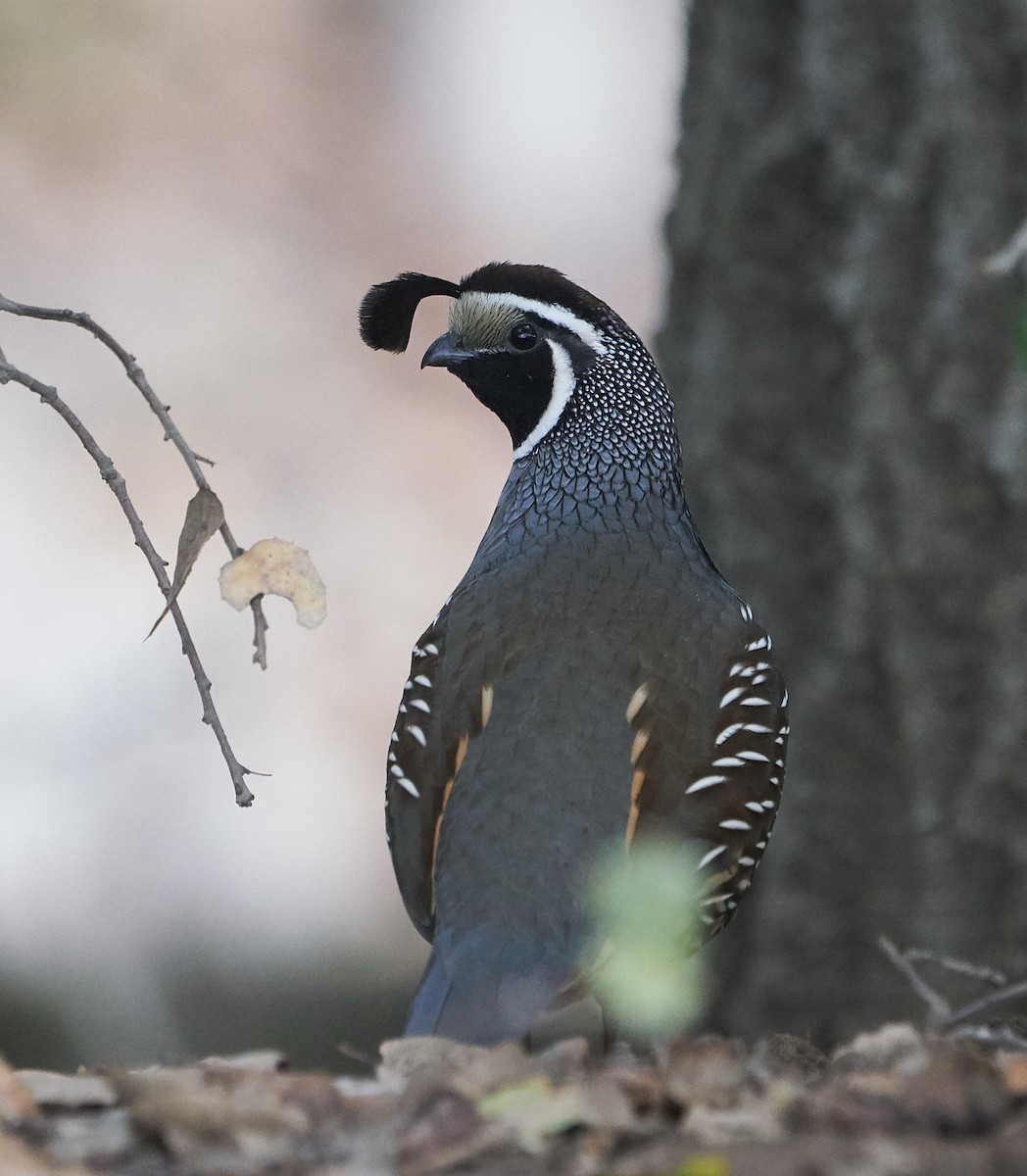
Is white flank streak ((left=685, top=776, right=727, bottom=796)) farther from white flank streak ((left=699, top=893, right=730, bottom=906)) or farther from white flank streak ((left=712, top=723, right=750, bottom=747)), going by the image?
white flank streak ((left=699, top=893, right=730, bottom=906))

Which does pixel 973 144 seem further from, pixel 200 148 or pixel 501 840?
pixel 200 148

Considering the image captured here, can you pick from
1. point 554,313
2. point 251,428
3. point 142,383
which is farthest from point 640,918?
point 251,428

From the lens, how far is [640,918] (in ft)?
9.16

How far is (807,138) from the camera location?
4.02 m

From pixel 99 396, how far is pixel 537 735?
201 inches

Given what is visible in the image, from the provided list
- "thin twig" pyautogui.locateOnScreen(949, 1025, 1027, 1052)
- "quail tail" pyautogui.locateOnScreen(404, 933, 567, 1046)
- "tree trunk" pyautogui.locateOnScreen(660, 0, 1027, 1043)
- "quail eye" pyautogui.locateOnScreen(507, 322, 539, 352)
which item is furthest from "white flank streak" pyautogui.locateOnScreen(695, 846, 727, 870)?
"quail eye" pyautogui.locateOnScreen(507, 322, 539, 352)

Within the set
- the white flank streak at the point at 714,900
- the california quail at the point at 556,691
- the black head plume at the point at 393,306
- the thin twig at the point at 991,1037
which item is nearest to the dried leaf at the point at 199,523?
the california quail at the point at 556,691

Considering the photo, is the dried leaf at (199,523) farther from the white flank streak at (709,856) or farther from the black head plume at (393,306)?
the white flank streak at (709,856)

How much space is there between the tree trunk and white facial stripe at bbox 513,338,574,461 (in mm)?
766

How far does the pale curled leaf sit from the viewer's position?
257 centimetres

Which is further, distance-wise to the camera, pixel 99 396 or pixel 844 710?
pixel 99 396

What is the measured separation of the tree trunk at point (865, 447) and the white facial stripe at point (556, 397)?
766mm

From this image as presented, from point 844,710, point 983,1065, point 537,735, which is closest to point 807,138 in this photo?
point 844,710

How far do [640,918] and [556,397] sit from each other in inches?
48.8
